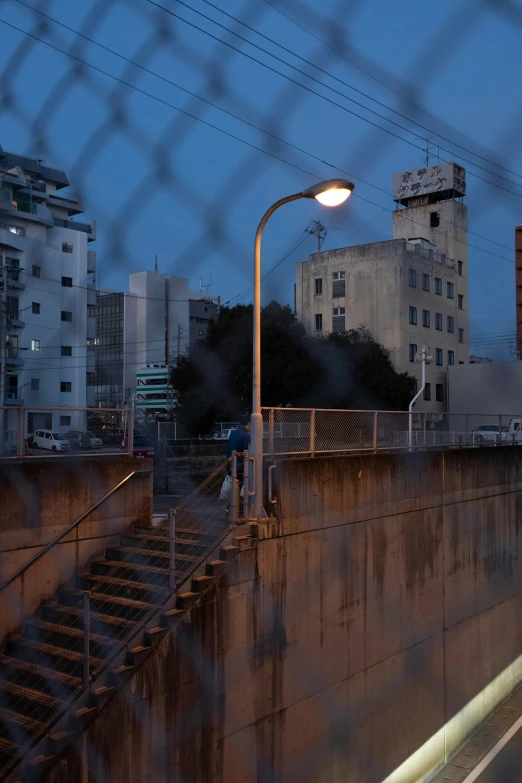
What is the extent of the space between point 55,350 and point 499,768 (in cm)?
472

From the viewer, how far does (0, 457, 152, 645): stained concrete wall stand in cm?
339

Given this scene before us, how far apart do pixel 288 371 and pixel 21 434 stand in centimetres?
685

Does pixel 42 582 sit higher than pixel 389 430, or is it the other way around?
pixel 389 430

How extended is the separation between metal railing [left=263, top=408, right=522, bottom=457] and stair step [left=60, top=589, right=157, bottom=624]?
3.71 feet

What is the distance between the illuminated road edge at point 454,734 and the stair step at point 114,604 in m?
2.39

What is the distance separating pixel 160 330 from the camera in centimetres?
173

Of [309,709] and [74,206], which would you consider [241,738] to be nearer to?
[309,709]

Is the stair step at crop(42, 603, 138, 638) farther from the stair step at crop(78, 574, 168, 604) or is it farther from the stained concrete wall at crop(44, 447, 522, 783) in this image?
the stained concrete wall at crop(44, 447, 522, 783)

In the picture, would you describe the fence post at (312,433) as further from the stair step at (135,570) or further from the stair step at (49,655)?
the stair step at (49,655)

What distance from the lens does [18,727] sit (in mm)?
2871

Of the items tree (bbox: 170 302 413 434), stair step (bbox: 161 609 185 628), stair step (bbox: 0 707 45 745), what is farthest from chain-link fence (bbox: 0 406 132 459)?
tree (bbox: 170 302 413 434)

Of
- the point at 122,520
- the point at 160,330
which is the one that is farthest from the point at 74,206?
the point at 122,520

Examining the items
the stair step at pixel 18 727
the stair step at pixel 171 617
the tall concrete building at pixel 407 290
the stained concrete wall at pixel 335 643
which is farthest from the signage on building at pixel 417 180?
the stair step at pixel 18 727

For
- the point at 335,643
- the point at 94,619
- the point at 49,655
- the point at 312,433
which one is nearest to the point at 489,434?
the point at 312,433
